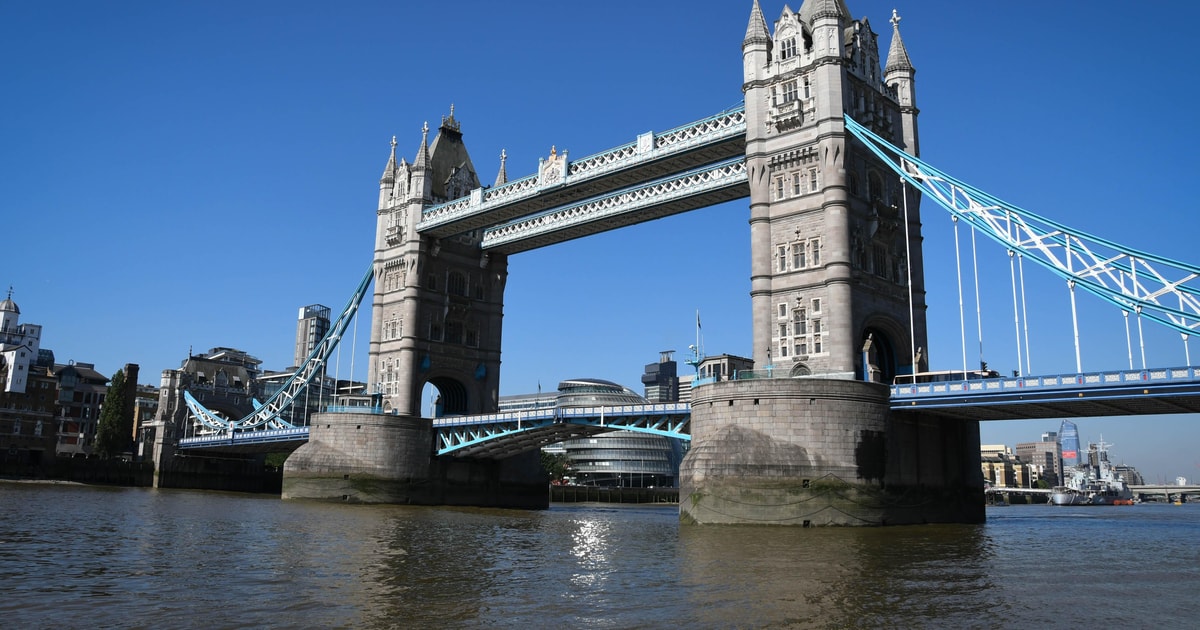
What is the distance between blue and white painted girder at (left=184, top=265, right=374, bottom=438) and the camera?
76375 millimetres

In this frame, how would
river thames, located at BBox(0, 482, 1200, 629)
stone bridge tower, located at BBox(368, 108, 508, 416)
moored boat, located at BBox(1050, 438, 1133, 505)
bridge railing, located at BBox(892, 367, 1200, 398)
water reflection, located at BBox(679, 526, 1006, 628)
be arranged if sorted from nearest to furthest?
river thames, located at BBox(0, 482, 1200, 629) → water reflection, located at BBox(679, 526, 1006, 628) → bridge railing, located at BBox(892, 367, 1200, 398) → stone bridge tower, located at BBox(368, 108, 508, 416) → moored boat, located at BBox(1050, 438, 1133, 505)

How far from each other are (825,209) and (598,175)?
17232mm

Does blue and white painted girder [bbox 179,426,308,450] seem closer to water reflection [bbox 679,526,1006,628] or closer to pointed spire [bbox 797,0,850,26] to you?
pointed spire [bbox 797,0,850,26]

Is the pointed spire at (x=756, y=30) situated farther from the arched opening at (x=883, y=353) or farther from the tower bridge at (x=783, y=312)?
the arched opening at (x=883, y=353)

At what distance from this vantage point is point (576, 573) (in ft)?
68.2

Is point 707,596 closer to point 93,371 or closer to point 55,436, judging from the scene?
point 55,436

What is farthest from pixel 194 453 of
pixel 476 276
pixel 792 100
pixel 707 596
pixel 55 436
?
pixel 707 596

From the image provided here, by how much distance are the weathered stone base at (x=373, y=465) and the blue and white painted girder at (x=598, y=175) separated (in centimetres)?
1483

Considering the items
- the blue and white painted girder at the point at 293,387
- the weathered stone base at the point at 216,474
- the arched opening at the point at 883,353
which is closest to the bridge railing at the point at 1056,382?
the arched opening at the point at 883,353

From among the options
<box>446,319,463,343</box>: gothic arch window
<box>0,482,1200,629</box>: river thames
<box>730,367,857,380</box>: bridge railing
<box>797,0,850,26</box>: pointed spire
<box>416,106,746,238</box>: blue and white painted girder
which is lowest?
<box>0,482,1200,629</box>: river thames

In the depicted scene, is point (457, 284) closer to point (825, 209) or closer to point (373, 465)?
point (373, 465)

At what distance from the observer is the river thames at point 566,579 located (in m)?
14.5

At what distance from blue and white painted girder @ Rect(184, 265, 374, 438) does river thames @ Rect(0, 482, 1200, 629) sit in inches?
1687

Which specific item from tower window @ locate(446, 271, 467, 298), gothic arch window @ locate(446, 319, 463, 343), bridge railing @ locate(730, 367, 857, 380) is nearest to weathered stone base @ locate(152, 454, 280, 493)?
gothic arch window @ locate(446, 319, 463, 343)
